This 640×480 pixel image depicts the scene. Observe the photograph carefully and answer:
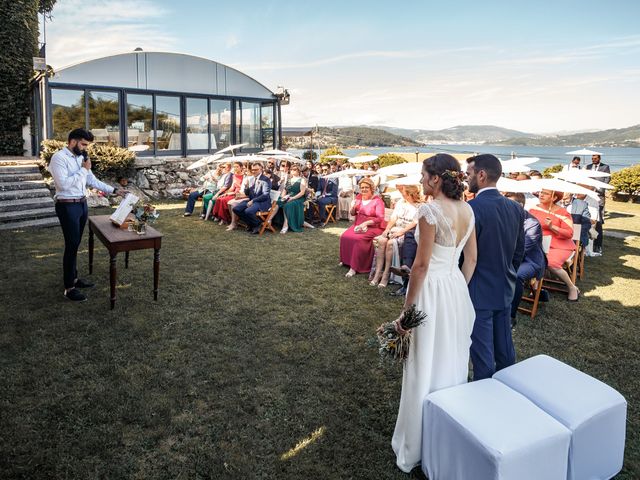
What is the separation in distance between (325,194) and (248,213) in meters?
2.79

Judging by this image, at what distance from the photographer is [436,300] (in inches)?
104

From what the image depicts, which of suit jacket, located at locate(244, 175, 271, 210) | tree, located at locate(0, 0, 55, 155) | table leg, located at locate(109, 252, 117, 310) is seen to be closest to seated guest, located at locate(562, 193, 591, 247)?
suit jacket, located at locate(244, 175, 271, 210)

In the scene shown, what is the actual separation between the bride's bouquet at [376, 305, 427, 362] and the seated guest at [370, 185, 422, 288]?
3.83 m

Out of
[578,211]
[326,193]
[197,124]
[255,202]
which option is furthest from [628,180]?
[197,124]

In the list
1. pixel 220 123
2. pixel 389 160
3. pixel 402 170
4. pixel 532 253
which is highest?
pixel 220 123

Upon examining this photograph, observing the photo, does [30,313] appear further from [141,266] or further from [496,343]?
[496,343]

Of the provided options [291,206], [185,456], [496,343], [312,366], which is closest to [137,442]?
[185,456]

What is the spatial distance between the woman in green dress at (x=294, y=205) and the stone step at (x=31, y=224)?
535 centimetres

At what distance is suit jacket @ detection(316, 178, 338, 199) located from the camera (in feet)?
39.8

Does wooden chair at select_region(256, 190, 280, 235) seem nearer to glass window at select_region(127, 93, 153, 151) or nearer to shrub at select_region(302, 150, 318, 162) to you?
glass window at select_region(127, 93, 153, 151)

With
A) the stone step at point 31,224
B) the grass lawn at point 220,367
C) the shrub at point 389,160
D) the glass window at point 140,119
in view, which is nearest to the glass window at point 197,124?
the glass window at point 140,119

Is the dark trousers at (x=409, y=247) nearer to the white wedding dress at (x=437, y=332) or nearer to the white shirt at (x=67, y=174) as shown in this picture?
the white wedding dress at (x=437, y=332)

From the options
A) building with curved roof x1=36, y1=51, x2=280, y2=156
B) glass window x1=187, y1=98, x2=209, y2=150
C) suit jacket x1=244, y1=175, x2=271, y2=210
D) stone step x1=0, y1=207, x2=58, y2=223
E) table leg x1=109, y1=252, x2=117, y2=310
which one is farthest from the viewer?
glass window x1=187, y1=98, x2=209, y2=150

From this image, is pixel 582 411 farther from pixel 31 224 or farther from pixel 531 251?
pixel 31 224
